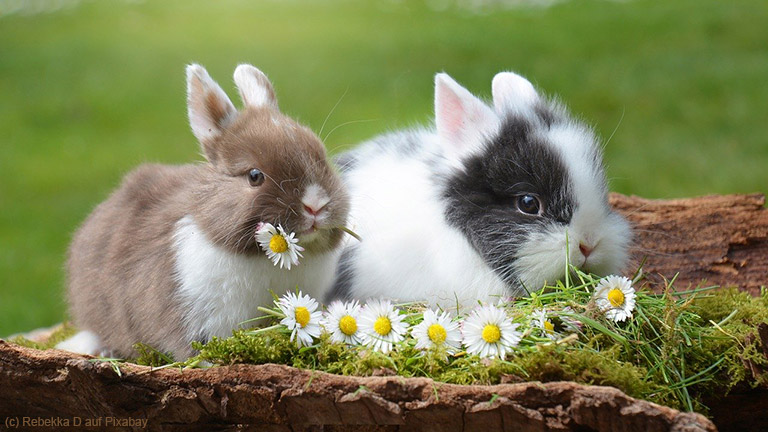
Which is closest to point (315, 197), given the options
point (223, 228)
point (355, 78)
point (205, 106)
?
point (223, 228)

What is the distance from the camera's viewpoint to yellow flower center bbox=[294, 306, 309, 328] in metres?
2.66

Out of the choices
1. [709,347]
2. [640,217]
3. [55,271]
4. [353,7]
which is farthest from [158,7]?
[709,347]

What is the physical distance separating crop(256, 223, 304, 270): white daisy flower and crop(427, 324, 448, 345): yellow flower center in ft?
1.65

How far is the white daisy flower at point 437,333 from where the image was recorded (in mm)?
2604

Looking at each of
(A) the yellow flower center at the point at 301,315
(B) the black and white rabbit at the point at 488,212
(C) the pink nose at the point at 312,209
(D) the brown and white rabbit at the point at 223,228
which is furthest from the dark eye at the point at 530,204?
(A) the yellow flower center at the point at 301,315

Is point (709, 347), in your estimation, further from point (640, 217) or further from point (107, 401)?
point (107, 401)

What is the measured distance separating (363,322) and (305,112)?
143 inches

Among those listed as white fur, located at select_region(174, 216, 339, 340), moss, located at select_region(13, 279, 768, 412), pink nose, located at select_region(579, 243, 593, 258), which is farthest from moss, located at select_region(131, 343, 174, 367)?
pink nose, located at select_region(579, 243, 593, 258)

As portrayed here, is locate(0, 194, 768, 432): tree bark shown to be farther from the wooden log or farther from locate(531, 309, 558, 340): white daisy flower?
locate(531, 309, 558, 340): white daisy flower

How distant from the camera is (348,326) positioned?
2.71m

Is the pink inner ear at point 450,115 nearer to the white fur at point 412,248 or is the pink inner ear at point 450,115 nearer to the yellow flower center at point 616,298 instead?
the white fur at point 412,248

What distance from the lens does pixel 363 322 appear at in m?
2.73

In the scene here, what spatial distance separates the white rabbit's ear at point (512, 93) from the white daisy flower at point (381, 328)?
0.98 m

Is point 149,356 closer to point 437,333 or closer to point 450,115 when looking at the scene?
point 437,333
